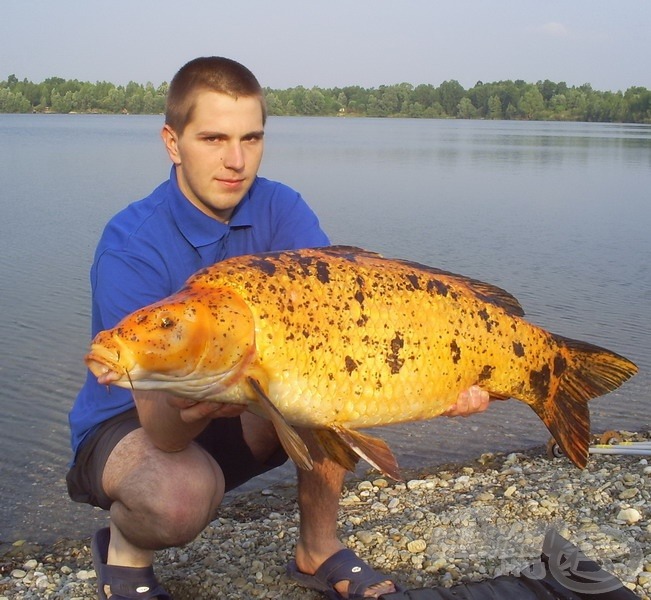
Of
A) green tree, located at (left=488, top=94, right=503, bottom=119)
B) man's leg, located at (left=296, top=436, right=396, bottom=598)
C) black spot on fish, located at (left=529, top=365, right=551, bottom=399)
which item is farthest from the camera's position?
green tree, located at (left=488, top=94, right=503, bottom=119)

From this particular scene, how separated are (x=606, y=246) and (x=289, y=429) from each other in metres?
12.6

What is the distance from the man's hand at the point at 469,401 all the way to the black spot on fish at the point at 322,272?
673mm

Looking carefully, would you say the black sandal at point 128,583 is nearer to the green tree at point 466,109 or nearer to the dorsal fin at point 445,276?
the dorsal fin at point 445,276

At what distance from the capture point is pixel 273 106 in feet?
351

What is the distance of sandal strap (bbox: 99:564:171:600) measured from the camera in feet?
10.9

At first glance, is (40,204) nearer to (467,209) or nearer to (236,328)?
(467,209)

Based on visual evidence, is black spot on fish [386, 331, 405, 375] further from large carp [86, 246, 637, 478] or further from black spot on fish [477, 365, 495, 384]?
black spot on fish [477, 365, 495, 384]

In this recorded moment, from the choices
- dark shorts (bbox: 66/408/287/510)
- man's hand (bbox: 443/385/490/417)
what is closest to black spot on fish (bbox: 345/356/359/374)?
man's hand (bbox: 443/385/490/417)

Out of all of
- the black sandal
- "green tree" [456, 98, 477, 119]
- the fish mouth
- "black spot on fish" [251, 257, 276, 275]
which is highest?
"green tree" [456, 98, 477, 119]

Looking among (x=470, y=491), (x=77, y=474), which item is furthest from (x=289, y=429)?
(x=470, y=491)

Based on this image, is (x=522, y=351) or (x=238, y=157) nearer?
(x=522, y=351)

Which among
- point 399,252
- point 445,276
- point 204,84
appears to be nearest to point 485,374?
point 445,276

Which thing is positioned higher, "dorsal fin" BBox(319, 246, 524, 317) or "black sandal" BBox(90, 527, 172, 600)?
"dorsal fin" BBox(319, 246, 524, 317)

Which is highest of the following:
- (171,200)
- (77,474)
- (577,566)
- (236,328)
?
(171,200)
